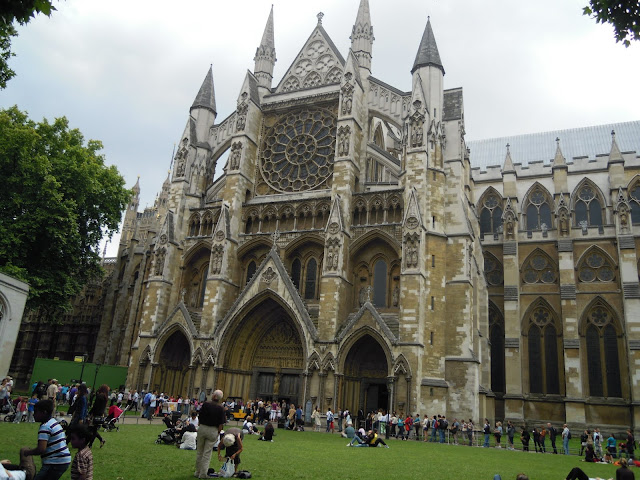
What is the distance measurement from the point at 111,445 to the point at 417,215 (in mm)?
17527

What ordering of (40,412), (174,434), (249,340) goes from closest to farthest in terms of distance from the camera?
1. (40,412)
2. (174,434)
3. (249,340)

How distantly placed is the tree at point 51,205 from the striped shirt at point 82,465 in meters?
21.7

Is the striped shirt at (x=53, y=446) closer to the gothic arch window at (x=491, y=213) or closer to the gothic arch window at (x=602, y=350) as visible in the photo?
the gothic arch window at (x=602, y=350)

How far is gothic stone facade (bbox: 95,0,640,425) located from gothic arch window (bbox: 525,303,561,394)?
93mm

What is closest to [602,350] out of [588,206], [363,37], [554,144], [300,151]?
A: [588,206]

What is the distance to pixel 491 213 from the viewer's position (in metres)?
40.6

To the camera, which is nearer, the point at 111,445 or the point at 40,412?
the point at 40,412

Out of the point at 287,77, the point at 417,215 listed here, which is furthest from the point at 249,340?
the point at 287,77

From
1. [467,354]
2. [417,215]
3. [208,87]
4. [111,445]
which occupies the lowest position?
[111,445]

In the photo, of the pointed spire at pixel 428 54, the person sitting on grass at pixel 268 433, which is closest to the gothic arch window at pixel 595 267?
the pointed spire at pixel 428 54

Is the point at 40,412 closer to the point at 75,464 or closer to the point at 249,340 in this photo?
the point at 75,464

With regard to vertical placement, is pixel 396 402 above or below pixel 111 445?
above

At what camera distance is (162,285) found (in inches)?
1219

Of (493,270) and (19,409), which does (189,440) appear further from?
(493,270)
